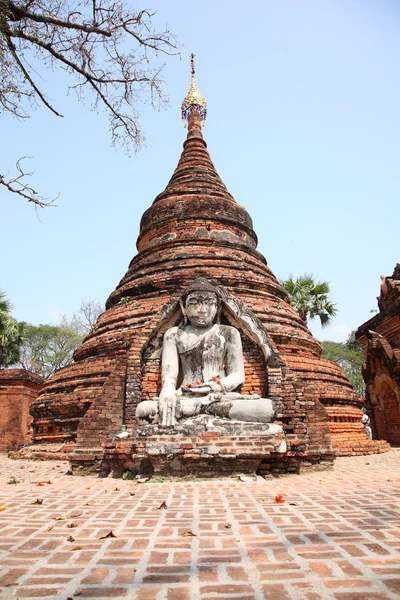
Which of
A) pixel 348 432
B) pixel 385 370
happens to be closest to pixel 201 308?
pixel 348 432

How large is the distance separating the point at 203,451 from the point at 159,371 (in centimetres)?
204

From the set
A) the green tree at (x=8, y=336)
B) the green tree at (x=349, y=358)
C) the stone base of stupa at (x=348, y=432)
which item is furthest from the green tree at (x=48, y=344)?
the stone base of stupa at (x=348, y=432)

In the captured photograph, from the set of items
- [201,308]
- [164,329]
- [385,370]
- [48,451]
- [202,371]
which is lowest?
[48,451]

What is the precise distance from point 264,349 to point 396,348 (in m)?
11.1

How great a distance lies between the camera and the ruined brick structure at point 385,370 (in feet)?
51.1

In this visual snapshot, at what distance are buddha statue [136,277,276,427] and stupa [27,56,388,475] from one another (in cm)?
25

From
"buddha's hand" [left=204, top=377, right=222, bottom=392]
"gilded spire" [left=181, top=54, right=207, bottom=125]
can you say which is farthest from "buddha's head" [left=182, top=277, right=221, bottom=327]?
"gilded spire" [left=181, top=54, right=207, bottom=125]

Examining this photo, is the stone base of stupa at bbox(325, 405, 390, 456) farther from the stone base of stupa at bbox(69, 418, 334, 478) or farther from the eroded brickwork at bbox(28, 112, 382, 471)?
the stone base of stupa at bbox(69, 418, 334, 478)

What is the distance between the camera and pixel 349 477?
5949 mm

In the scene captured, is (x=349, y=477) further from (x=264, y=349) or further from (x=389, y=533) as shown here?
(x=389, y=533)

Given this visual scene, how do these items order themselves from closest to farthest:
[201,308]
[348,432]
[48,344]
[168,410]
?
[168,410] → [201,308] → [348,432] → [48,344]

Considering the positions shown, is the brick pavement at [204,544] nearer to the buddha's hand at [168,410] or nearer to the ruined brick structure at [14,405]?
the buddha's hand at [168,410]

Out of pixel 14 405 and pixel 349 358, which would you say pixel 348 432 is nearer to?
pixel 14 405

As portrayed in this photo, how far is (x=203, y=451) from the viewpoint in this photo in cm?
545
